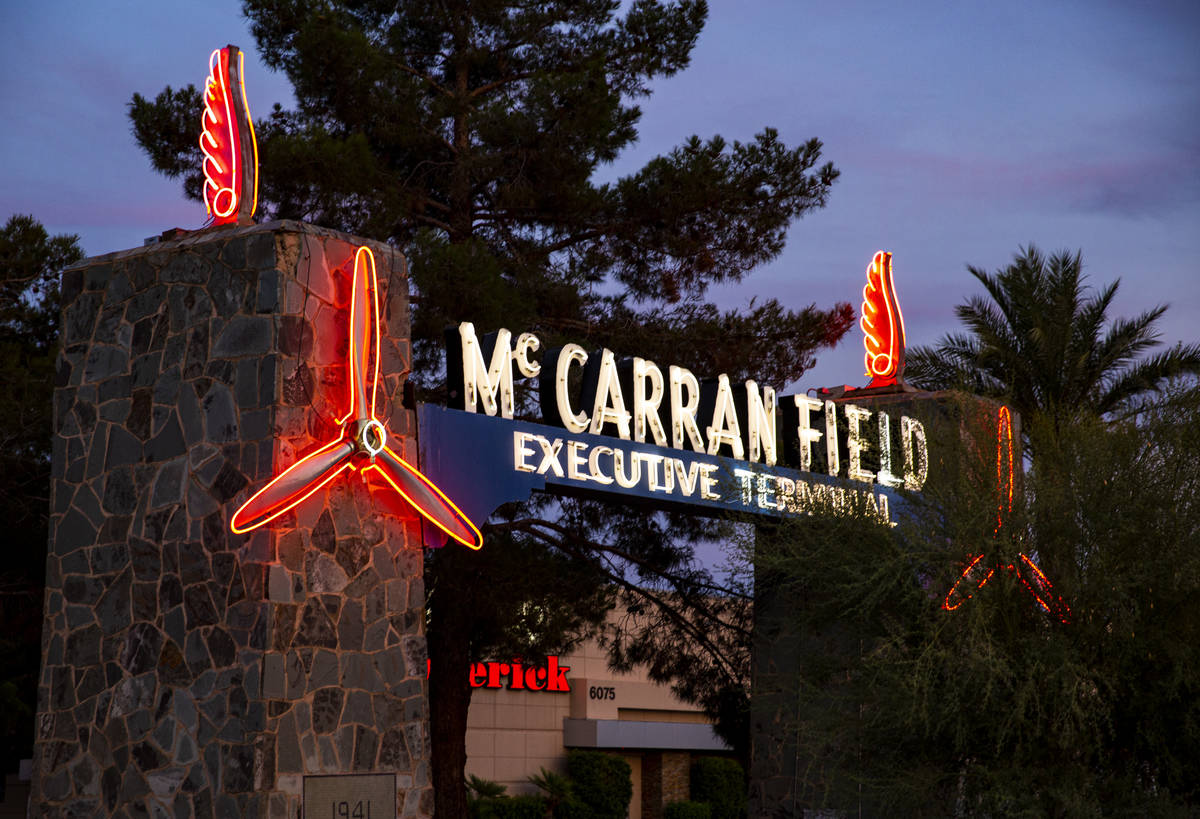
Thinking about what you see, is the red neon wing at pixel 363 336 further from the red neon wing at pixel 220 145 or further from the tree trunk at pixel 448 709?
the tree trunk at pixel 448 709

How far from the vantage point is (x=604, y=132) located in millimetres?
28219

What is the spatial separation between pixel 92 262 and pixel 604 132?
12913 mm

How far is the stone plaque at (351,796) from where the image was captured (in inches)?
578

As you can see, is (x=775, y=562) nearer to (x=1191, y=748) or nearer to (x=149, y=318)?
(x=1191, y=748)

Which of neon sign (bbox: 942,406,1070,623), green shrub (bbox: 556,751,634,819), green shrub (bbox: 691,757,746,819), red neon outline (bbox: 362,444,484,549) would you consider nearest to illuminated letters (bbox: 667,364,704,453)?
red neon outline (bbox: 362,444,484,549)

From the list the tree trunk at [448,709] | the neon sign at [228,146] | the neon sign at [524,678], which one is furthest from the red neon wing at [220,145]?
the neon sign at [524,678]

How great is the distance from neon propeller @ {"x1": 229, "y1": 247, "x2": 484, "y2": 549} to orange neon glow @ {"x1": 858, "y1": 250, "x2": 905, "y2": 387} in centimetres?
1074

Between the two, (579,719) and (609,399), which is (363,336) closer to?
(609,399)

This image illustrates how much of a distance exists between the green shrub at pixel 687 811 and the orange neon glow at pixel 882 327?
1197 inches

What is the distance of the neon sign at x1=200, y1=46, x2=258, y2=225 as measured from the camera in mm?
16453

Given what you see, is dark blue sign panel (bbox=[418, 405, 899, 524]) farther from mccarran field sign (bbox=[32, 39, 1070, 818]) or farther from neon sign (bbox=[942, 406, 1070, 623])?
neon sign (bbox=[942, 406, 1070, 623])

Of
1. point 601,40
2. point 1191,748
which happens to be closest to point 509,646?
point 601,40

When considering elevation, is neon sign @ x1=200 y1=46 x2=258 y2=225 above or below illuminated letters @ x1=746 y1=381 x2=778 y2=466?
above

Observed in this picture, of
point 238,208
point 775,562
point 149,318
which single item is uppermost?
point 238,208
